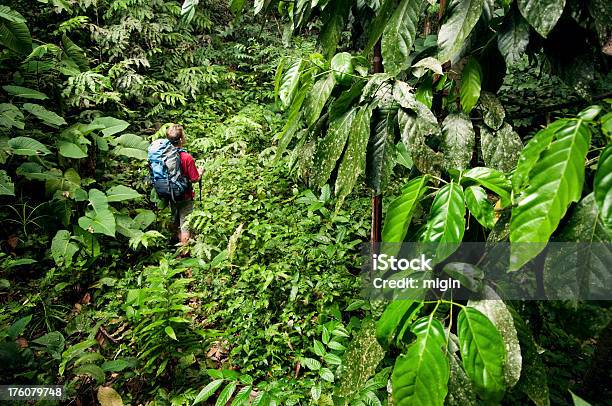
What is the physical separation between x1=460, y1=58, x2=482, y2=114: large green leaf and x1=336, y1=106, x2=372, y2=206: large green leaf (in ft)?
0.63

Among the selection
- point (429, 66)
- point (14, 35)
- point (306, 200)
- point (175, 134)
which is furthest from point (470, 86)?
point (14, 35)

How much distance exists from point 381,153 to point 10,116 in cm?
426

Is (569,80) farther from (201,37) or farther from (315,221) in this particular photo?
(201,37)

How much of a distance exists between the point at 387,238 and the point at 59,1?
17.4 feet

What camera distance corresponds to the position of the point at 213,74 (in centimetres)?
582

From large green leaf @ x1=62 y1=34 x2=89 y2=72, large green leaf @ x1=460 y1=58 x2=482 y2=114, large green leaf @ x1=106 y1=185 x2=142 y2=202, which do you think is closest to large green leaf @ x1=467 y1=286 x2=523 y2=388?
large green leaf @ x1=460 y1=58 x2=482 y2=114

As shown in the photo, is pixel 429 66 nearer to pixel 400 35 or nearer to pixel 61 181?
pixel 400 35

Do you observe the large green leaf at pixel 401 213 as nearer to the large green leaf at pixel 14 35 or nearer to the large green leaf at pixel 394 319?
the large green leaf at pixel 394 319

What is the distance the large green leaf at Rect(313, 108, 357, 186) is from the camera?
2.65 feet

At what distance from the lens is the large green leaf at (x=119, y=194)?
382cm

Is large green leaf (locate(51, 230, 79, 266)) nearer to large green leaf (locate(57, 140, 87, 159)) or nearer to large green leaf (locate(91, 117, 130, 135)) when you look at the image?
large green leaf (locate(57, 140, 87, 159))

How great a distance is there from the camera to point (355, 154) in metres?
0.77

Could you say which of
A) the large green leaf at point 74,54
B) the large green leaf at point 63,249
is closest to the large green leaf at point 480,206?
the large green leaf at point 63,249

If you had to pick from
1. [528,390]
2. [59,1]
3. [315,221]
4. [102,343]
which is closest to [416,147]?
[528,390]
